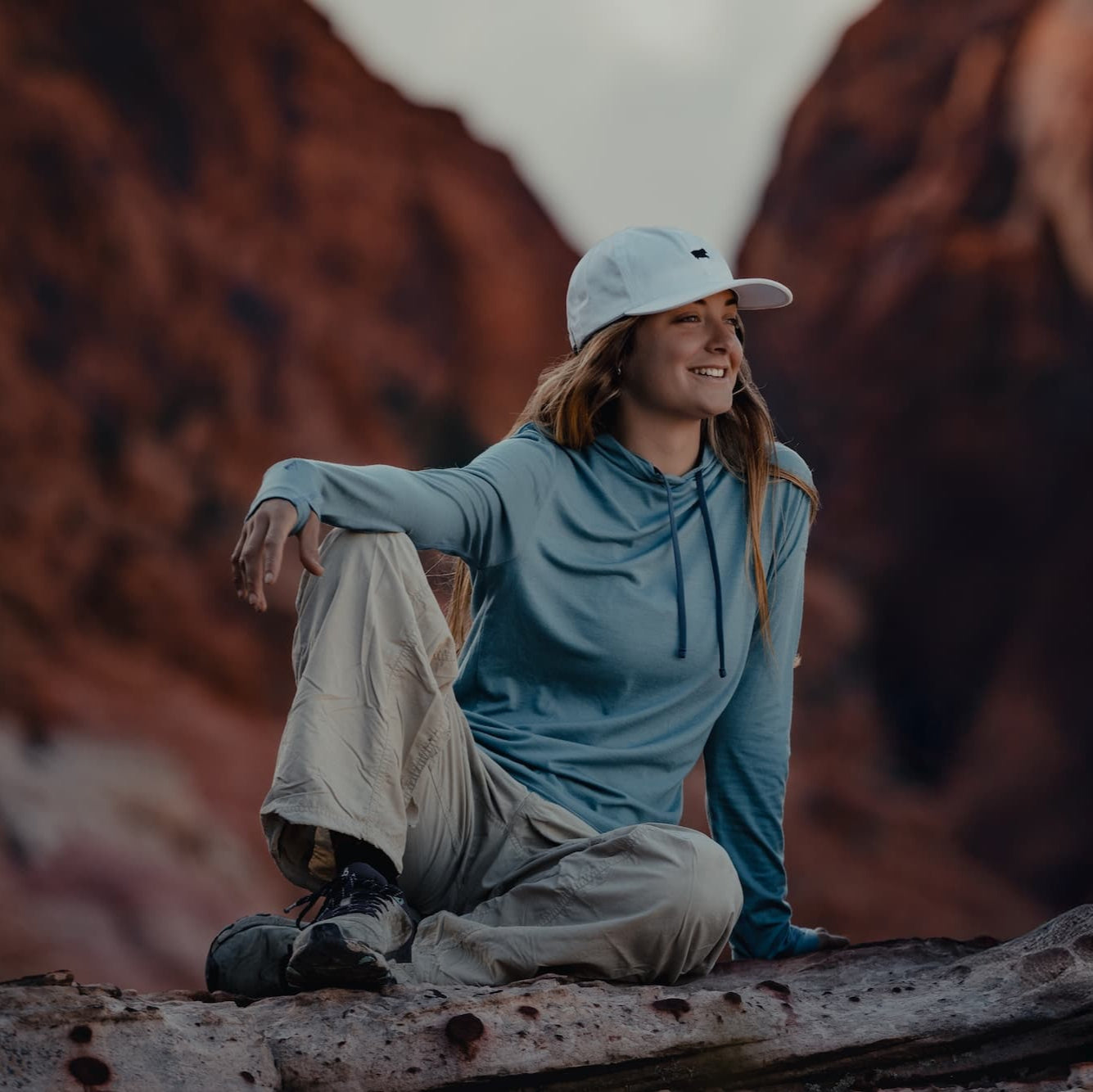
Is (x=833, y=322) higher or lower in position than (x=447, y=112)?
lower

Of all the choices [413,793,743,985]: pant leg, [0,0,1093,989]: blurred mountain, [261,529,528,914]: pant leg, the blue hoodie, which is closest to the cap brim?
the blue hoodie

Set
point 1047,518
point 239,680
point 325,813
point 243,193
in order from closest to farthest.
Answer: point 325,813 < point 239,680 < point 243,193 < point 1047,518

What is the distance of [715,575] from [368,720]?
711mm

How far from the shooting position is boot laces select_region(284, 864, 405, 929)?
221 cm

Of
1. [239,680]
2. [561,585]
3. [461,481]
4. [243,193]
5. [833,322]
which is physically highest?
[243,193]

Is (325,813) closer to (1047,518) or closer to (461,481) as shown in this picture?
(461,481)

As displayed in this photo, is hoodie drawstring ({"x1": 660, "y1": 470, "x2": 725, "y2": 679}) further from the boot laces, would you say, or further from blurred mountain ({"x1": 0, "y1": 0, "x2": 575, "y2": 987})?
blurred mountain ({"x1": 0, "y1": 0, "x2": 575, "y2": 987})

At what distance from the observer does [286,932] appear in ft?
7.66

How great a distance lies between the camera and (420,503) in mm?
2396

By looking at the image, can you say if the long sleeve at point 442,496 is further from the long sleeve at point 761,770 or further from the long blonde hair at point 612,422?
the long sleeve at point 761,770

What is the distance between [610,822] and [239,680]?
7.46m

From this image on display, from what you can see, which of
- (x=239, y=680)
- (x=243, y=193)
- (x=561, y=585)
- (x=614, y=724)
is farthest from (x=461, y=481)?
(x=243, y=193)

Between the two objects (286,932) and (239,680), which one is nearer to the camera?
(286,932)

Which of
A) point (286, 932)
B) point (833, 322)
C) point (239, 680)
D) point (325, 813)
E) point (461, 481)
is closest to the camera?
point (325, 813)
